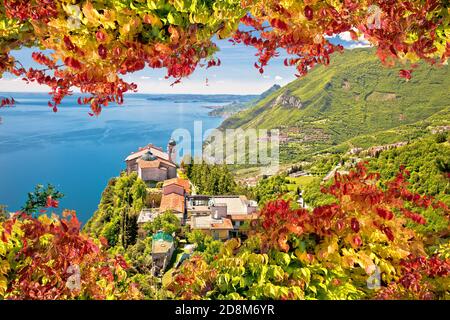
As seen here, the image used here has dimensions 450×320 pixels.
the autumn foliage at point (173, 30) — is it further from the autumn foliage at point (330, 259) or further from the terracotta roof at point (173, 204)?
the terracotta roof at point (173, 204)

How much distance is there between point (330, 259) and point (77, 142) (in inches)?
413

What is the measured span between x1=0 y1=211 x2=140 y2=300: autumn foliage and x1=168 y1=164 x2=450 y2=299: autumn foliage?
0.36 metres

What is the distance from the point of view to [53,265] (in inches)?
68.3

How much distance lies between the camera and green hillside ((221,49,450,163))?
2942cm

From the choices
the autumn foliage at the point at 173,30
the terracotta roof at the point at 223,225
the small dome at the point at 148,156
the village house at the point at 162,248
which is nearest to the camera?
the autumn foliage at the point at 173,30

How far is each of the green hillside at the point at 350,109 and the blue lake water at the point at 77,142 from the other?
49.6ft

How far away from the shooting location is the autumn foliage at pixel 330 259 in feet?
5.47

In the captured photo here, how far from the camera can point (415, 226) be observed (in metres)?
2.27

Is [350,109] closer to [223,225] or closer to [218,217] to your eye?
[218,217]

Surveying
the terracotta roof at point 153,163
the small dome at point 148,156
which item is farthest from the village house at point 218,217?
the small dome at point 148,156

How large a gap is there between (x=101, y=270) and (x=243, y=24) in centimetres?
166

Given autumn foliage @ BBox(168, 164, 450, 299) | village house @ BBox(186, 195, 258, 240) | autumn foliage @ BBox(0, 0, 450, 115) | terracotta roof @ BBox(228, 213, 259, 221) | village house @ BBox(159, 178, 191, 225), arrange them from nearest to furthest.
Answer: autumn foliage @ BBox(0, 0, 450, 115) → autumn foliage @ BBox(168, 164, 450, 299) → terracotta roof @ BBox(228, 213, 259, 221) → village house @ BBox(186, 195, 258, 240) → village house @ BBox(159, 178, 191, 225)

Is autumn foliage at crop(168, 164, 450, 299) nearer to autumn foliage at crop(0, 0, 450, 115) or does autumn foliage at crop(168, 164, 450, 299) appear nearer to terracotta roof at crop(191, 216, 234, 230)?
autumn foliage at crop(0, 0, 450, 115)

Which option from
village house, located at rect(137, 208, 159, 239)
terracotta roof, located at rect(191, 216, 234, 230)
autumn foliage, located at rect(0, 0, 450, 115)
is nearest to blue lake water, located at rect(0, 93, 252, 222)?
village house, located at rect(137, 208, 159, 239)
